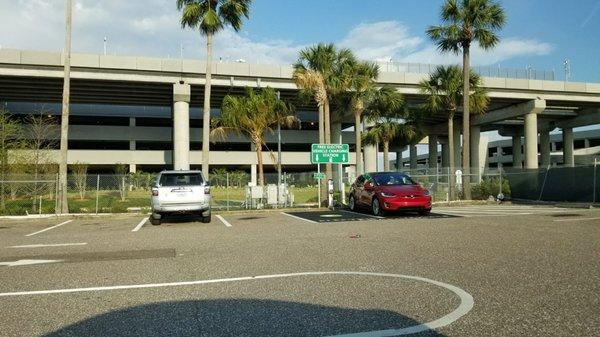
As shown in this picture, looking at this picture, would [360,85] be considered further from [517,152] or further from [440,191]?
[517,152]

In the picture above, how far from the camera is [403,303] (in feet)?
16.5

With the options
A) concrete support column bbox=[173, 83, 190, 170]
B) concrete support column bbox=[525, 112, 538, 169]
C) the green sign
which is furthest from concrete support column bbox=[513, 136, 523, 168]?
the green sign

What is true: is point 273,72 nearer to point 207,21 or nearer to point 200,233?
point 207,21

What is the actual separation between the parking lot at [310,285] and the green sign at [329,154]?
12106 mm

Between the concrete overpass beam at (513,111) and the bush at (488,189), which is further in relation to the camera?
the concrete overpass beam at (513,111)

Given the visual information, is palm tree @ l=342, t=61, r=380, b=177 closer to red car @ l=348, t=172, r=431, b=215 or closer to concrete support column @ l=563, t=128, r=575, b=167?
red car @ l=348, t=172, r=431, b=215

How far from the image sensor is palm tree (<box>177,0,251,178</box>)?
Result: 23353mm

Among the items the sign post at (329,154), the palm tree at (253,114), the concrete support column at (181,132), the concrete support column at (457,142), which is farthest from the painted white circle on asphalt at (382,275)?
the concrete support column at (457,142)

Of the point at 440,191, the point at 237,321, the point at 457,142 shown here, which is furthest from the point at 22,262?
the point at 457,142

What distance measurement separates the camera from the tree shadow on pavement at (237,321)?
4211mm

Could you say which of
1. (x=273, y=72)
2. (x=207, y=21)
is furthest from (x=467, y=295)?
(x=273, y=72)

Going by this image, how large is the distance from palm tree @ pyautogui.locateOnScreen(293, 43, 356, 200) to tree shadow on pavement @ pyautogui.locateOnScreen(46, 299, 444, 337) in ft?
66.0

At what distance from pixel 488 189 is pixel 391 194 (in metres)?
13.1

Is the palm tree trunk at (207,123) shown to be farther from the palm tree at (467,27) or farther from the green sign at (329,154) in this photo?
the palm tree at (467,27)
